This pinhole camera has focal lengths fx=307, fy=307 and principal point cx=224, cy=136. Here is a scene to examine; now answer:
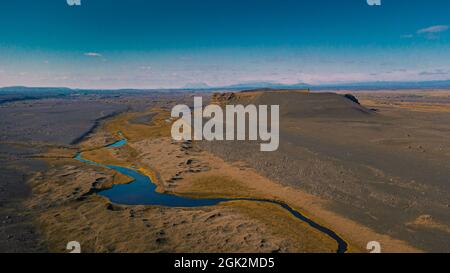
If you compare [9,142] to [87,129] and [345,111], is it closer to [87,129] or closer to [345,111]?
[87,129]

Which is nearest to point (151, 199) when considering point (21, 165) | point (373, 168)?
point (21, 165)

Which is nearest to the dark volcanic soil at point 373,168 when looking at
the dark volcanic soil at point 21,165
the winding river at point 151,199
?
the winding river at point 151,199

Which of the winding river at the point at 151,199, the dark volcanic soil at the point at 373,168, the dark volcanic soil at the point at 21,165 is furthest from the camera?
the winding river at the point at 151,199

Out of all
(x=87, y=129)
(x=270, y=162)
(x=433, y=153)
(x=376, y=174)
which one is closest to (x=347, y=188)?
(x=376, y=174)

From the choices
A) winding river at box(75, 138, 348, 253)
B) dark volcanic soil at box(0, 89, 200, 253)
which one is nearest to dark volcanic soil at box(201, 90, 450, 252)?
winding river at box(75, 138, 348, 253)

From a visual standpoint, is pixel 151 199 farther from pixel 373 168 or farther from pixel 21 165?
pixel 373 168

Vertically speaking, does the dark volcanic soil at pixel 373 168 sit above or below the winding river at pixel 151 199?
above

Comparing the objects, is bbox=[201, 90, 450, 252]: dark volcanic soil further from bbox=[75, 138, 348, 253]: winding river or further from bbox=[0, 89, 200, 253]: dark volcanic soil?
bbox=[0, 89, 200, 253]: dark volcanic soil

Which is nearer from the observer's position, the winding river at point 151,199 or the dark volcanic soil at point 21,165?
the dark volcanic soil at point 21,165

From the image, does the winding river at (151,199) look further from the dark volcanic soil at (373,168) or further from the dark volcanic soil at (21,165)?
the dark volcanic soil at (21,165)
